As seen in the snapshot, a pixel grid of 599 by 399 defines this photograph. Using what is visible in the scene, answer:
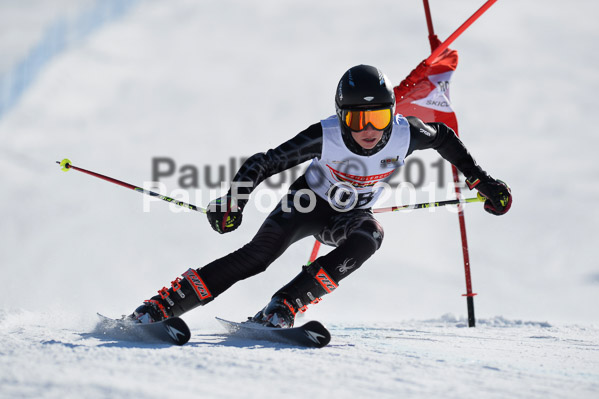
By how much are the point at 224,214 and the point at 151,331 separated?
0.65 meters

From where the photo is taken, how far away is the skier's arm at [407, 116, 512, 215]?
10.4 feet

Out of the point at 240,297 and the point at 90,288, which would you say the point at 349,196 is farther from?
the point at 90,288

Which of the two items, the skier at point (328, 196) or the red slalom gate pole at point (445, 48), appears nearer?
the skier at point (328, 196)

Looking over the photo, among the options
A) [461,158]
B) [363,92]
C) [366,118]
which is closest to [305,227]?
[366,118]

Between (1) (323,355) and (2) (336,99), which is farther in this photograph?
(2) (336,99)

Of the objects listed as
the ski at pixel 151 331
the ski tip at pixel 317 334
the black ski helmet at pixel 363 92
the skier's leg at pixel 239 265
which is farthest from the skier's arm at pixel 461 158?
the ski at pixel 151 331

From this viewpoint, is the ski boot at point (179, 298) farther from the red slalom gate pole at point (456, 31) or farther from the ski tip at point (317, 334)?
the red slalom gate pole at point (456, 31)

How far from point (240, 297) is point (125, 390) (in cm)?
361

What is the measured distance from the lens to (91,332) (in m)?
2.65

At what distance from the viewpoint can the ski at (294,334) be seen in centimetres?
228

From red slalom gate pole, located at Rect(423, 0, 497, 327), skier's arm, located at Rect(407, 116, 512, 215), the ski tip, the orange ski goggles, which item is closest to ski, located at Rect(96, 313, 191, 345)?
the ski tip

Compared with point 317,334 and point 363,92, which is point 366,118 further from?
point 317,334

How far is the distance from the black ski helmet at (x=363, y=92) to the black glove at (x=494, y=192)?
0.71 meters

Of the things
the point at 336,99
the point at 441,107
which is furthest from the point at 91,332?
the point at 441,107
